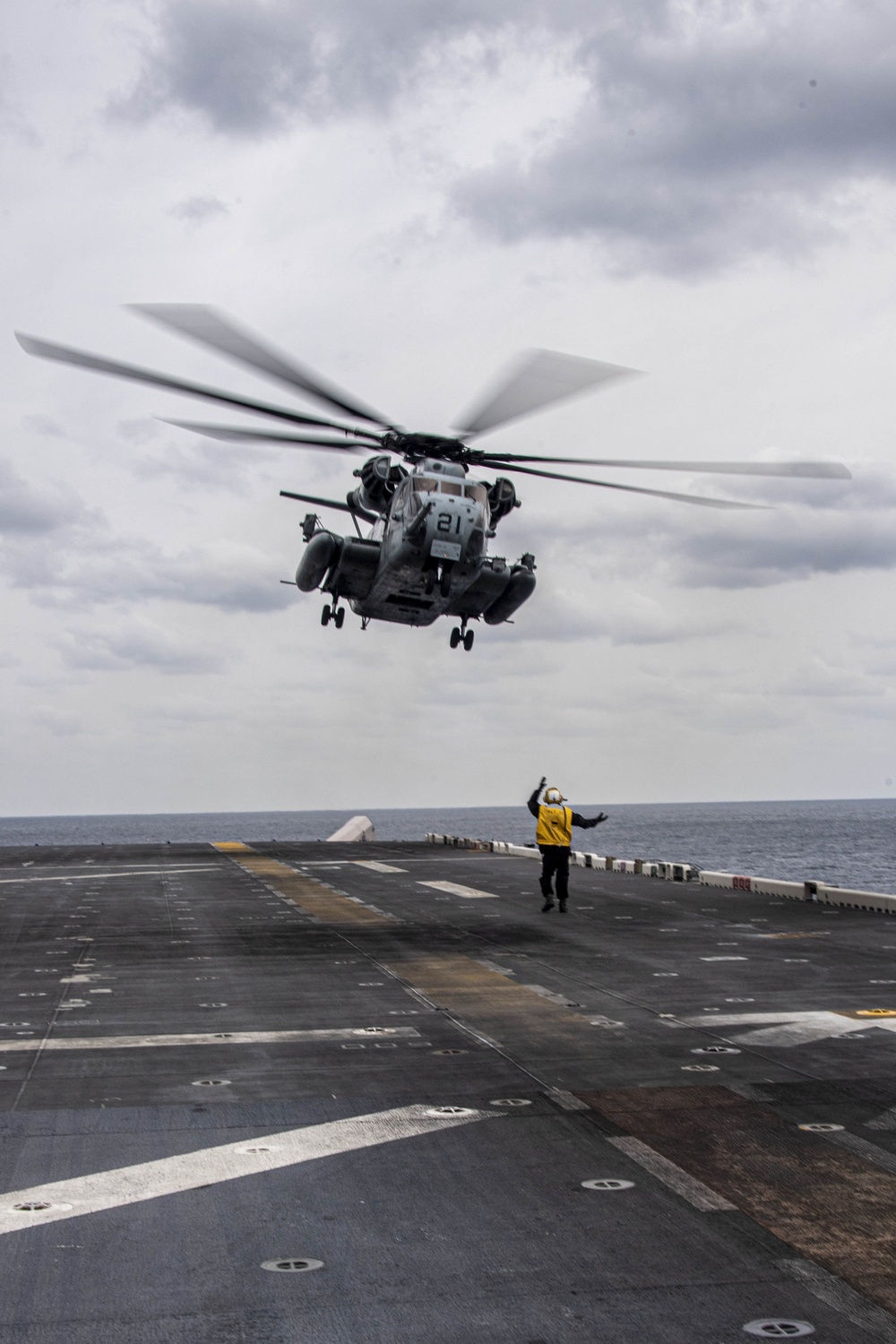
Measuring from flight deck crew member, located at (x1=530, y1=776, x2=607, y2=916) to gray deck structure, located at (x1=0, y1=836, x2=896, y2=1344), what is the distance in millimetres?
4585

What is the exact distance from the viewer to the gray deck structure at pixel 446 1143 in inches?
207

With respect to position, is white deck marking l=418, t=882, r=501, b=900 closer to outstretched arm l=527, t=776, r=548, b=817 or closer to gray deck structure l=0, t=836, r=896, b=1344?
outstretched arm l=527, t=776, r=548, b=817

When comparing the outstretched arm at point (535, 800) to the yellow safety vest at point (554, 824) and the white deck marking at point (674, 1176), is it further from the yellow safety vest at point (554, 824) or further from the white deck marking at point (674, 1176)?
the white deck marking at point (674, 1176)

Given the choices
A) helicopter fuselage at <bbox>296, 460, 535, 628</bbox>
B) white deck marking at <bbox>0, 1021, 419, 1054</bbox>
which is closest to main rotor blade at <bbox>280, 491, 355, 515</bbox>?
helicopter fuselage at <bbox>296, 460, 535, 628</bbox>

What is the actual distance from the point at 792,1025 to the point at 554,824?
33.4 ft

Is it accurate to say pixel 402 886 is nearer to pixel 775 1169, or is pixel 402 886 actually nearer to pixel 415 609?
pixel 415 609

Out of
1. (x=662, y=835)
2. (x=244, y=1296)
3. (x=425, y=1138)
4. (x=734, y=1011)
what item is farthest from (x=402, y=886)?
(x=662, y=835)

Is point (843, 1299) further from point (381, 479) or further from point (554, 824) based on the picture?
point (381, 479)

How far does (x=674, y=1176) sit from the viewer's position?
691cm

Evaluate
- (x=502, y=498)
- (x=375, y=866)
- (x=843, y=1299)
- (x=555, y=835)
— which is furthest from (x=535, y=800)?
(x=843, y=1299)

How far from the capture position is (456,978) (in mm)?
14227

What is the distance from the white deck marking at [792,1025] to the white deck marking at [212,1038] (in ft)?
9.54

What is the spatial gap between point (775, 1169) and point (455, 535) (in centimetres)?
2023

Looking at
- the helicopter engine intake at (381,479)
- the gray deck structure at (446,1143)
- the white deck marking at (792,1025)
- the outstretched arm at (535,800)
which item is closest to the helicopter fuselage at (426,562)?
the helicopter engine intake at (381,479)
